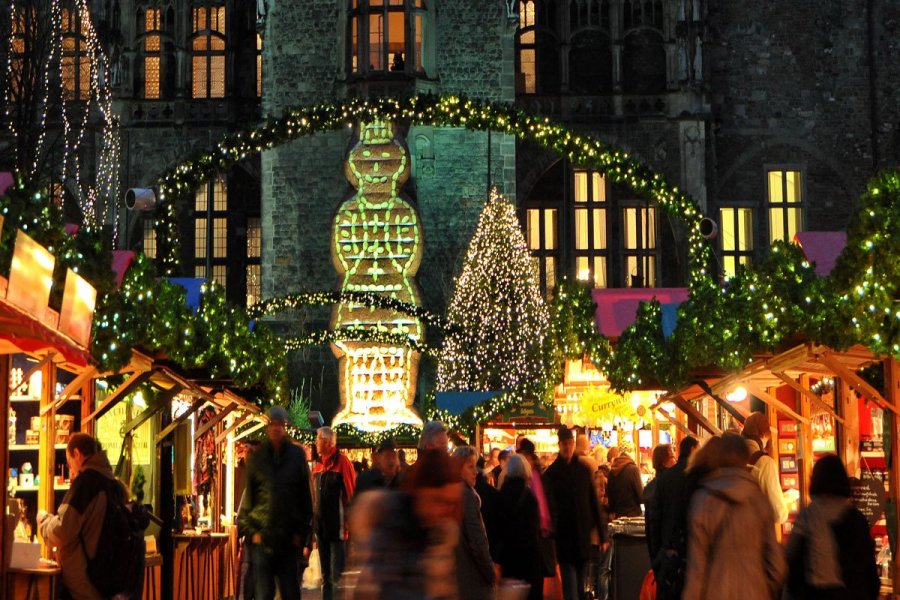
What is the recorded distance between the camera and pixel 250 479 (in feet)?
34.6

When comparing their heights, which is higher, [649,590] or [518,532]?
[518,532]

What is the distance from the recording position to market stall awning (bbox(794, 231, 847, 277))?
42.9ft

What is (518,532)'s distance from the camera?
10.3 meters

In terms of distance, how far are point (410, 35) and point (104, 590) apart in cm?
2633

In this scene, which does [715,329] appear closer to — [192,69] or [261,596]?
[261,596]

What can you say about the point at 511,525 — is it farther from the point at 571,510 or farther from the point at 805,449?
the point at 805,449

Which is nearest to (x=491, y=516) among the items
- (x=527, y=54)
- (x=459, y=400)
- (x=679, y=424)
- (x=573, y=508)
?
(x=573, y=508)

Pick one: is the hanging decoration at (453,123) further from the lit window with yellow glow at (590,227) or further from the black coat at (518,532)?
the lit window with yellow glow at (590,227)

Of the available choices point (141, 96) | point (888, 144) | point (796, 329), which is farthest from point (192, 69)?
point (796, 329)

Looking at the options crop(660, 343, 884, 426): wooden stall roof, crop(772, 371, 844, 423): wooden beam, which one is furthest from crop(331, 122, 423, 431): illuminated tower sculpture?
crop(772, 371, 844, 423): wooden beam

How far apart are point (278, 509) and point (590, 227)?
87.5ft

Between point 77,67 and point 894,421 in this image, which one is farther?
point 77,67

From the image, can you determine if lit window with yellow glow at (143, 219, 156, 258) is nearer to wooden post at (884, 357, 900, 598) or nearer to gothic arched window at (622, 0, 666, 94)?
gothic arched window at (622, 0, 666, 94)

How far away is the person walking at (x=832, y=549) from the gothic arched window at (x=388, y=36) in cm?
2648
